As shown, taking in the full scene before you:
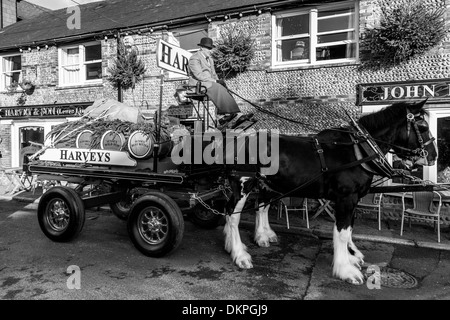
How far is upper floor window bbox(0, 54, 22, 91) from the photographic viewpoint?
13.3 meters

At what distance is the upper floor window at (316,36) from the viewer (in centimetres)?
802

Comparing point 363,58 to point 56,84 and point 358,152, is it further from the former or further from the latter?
point 56,84

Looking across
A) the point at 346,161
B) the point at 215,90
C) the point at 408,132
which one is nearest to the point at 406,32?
the point at 408,132

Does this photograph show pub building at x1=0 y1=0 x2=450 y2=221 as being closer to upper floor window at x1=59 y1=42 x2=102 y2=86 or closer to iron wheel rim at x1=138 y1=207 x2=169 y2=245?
upper floor window at x1=59 y1=42 x2=102 y2=86

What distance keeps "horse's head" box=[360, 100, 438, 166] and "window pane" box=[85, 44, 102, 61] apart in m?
9.84

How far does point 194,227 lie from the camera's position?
6.73 meters

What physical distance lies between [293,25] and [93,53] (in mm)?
6869

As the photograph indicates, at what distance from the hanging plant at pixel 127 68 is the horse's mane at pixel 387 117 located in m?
7.51

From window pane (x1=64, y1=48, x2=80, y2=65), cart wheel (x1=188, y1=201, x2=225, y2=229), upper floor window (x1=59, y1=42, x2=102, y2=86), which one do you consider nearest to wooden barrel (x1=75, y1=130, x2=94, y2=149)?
cart wheel (x1=188, y1=201, x2=225, y2=229)

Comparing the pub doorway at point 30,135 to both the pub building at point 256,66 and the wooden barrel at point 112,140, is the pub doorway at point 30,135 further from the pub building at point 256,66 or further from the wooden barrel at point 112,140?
the wooden barrel at point 112,140

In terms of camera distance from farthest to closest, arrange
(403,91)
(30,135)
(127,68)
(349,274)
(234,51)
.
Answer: (30,135)
(127,68)
(234,51)
(403,91)
(349,274)

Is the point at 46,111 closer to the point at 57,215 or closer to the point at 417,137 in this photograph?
the point at 57,215

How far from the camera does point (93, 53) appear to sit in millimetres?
11727
